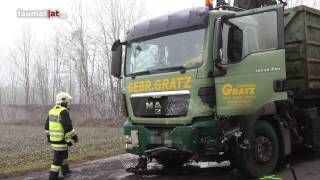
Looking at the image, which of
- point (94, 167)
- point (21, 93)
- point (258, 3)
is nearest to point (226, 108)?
point (258, 3)

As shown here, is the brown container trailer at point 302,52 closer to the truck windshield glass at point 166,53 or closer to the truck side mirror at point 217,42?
the truck side mirror at point 217,42

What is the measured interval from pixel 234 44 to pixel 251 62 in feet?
1.35

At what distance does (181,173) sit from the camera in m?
7.64

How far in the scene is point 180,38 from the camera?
677cm

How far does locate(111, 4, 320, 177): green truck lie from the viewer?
6.43m

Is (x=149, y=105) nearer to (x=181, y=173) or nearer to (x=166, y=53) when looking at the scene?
(x=166, y=53)

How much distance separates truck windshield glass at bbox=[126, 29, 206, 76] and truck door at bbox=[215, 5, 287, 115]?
43 cm

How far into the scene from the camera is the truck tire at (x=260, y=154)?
6578 millimetres

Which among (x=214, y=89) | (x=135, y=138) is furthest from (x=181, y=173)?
(x=214, y=89)

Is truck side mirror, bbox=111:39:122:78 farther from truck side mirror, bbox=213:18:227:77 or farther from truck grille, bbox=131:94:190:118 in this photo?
truck side mirror, bbox=213:18:227:77

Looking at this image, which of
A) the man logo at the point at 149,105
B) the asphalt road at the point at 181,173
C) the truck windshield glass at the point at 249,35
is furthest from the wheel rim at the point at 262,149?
the man logo at the point at 149,105

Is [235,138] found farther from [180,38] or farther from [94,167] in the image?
[94,167]

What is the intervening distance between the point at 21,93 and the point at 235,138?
187ft

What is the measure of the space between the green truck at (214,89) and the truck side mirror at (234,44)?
0.6 inches
